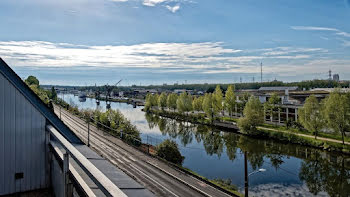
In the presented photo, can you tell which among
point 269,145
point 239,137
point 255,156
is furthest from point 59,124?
point 239,137

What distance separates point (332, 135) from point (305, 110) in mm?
3424

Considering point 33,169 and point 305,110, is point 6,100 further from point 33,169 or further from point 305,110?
point 305,110

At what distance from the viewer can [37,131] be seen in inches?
143

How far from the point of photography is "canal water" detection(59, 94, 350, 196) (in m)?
14.4

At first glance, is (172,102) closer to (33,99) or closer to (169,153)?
(169,153)

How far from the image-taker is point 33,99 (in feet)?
11.9

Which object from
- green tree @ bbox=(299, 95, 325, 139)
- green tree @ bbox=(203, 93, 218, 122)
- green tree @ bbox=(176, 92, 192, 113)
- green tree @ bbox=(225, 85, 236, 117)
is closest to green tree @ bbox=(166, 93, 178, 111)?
green tree @ bbox=(176, 92, 192, 113)

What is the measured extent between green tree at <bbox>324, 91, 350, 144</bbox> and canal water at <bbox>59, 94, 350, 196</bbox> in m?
3.14

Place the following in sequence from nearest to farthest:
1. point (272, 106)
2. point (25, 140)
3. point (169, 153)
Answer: point (25, 140) < point (169, 153) < point (272, 106)

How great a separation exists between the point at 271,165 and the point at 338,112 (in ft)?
31.7

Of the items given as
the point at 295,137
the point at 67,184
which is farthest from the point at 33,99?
the point at 295,137

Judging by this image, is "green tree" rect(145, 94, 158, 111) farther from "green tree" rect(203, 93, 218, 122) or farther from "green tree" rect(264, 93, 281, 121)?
"green tree" rect(264, 93, 281, 121)

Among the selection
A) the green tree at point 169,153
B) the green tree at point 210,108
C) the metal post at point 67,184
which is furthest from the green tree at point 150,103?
the metal post at point 67,184

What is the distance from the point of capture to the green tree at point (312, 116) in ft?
80.9
